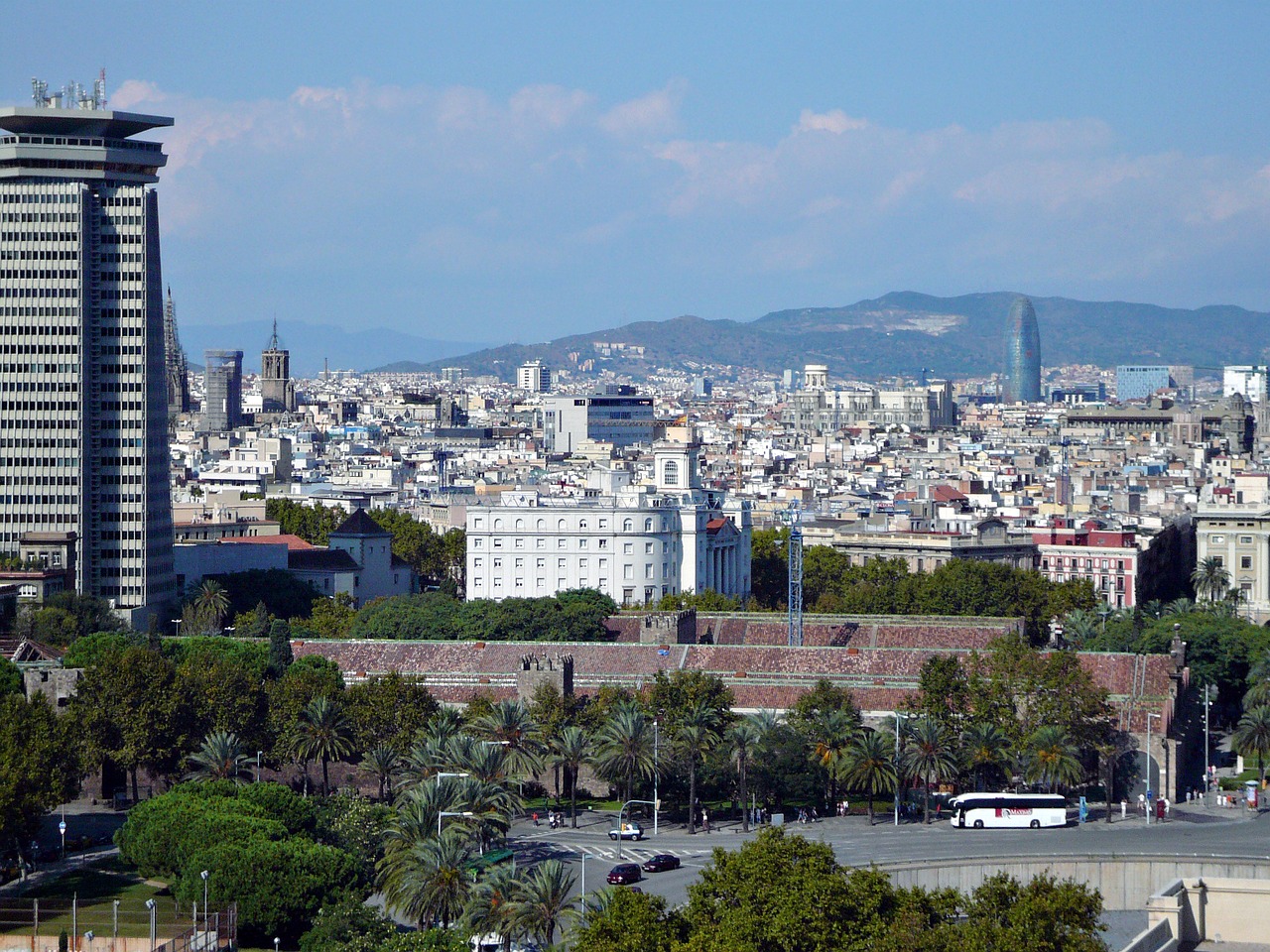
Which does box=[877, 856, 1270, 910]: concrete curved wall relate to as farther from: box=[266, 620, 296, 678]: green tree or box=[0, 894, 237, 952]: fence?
box=[266, 620, 296, 678]: green tree

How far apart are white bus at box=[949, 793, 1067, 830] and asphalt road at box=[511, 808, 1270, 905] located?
72 cm

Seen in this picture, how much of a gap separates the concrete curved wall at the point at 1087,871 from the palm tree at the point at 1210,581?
77352 millimetres

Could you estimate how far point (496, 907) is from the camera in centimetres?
5925

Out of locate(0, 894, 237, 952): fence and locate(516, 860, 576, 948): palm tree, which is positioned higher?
locate(516, 860, 576, 948): palm tree

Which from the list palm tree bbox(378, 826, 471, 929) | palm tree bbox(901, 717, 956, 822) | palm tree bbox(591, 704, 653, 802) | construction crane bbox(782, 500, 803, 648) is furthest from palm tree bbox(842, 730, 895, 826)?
construction crane bbox(782, 500, 803, 648)

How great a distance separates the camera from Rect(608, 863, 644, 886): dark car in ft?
230

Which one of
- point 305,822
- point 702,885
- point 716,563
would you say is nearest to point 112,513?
point 716,563

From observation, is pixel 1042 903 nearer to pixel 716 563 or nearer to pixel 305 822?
pixel 305 822

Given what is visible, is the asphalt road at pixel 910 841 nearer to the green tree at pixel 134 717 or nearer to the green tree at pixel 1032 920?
the green tree at pixel 134 717

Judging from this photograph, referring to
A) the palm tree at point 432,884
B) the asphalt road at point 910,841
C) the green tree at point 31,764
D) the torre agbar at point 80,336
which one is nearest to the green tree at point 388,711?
the asphalt road at point 910,841

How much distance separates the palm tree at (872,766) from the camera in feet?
269

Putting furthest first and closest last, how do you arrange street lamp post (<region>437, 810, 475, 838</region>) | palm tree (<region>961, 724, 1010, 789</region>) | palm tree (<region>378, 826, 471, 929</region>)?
palm tree (<region>961, 724, 1010, 789</region>)
street lamp post (<region>437, 810, 475, 838</region>)
palm tree (<region>378, 826, 471, 929</region>)

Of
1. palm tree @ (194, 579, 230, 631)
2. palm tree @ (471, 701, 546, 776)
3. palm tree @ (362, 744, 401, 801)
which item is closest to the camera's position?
palm tree @ (471, 701, 546, 776)

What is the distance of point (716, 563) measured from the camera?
488 feet
